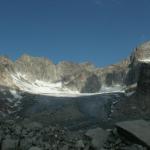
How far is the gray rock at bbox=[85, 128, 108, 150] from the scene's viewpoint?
73.8 feet

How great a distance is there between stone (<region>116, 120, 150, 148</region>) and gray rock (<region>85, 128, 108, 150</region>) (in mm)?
1119

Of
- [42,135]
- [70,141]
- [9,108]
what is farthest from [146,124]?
[9,108]

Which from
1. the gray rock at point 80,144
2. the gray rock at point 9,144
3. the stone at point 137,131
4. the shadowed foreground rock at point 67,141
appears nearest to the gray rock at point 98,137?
the shadowed foreground rock at point 67,141

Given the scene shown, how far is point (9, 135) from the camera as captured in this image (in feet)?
91.0

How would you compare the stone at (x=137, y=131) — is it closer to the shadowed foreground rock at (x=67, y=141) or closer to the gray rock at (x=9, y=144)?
the shadowed foreground rock at (x=67, y=141)

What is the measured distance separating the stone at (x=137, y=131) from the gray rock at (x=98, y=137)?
1.12m

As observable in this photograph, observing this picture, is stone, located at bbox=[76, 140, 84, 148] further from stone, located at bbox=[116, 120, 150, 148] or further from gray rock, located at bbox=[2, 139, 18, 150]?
gray rock, located at bbox=[2, 139, 18, 150]

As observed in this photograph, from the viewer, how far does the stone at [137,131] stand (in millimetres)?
21352

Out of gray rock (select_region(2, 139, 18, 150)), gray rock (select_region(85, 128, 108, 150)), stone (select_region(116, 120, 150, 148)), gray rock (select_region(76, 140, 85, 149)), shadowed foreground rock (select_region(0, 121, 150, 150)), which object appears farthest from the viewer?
gray rock (select_region(2, 139, 18, 150))

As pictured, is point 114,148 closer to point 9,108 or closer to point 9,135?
point 9,135

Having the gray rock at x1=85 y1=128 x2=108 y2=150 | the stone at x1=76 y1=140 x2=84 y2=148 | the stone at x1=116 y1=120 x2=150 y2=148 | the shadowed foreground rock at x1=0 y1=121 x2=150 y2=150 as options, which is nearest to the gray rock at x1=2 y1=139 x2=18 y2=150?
the shadowed foreground rock at x1=0 y1=121 x2=150 y2=150

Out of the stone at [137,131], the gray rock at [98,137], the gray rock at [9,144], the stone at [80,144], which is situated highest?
the stone at [137,131]

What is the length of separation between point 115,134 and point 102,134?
0.81 meters

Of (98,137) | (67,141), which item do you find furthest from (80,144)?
(67,141)
